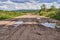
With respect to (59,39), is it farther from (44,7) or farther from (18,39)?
(44,7)

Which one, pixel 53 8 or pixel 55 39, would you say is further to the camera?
pixel 53 8

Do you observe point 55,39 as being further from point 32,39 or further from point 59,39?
point 32,39

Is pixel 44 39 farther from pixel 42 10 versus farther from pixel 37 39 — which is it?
pixel 42 10

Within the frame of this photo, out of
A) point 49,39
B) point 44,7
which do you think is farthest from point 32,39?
point 44,7

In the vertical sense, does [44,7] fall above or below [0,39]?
below

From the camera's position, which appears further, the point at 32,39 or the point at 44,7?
the point at 44,7

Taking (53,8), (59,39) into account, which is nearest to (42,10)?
(53,8)

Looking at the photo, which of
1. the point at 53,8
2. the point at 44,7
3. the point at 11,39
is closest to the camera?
the point at 11,39

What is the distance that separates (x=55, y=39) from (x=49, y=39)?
0.28 meters

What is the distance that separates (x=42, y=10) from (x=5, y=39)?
169ft

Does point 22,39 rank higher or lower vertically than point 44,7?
higher

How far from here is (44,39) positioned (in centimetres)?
931

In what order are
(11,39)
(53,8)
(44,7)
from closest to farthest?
(11,39) < (53,8) < (44,7)

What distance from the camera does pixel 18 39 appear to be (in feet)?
30.5
